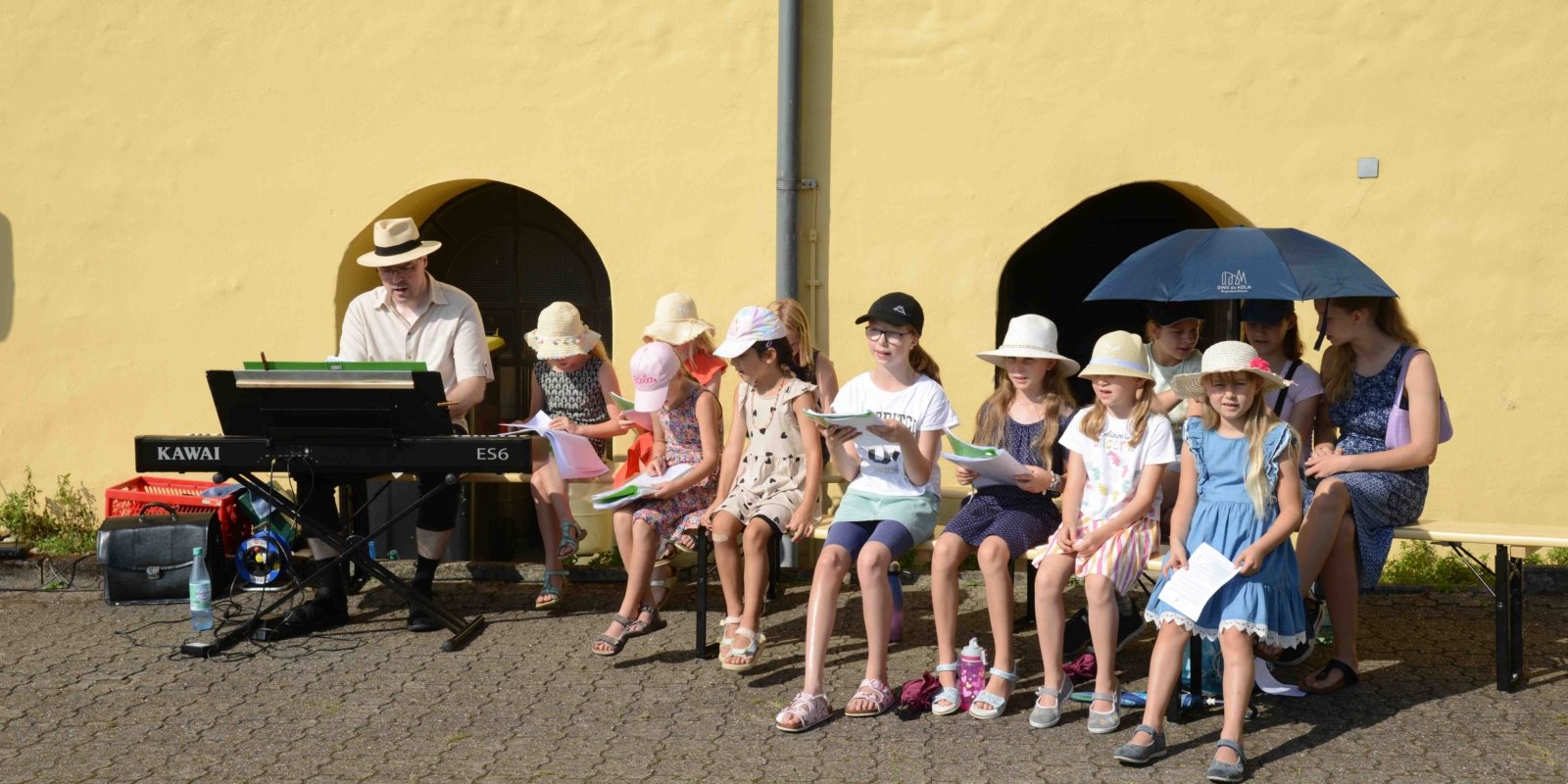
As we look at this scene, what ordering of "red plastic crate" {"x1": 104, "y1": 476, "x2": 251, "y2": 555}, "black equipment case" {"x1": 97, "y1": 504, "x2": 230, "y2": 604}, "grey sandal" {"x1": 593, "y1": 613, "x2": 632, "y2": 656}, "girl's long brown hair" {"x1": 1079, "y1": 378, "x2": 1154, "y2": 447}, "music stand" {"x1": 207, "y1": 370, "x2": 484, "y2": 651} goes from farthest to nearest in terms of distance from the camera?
"red plastic crate" {"x1": 104, "y1": 476, "x2": 251, "y2": 555}
"black equipment case" {"x1": 97, "y1": 504, "x2": 230, "y2": 604}
"grey sandal" {"x1": 593, "y1": 613, "x2": 632, "y2": 656}
"music stand" {"x1": 207, "y1": 370, "x2": 484, "y2": 651}
"girl's long brown hair" {"x1": 1079, "y1": 378, "x2": 1154, "y2": 447}

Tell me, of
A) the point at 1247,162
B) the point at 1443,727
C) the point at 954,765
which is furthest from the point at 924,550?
the point at 1247,162

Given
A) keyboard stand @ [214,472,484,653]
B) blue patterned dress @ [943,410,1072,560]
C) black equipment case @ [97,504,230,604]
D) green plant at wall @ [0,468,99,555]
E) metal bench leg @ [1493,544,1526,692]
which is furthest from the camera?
green plant at wall @ [0,468,99,555]

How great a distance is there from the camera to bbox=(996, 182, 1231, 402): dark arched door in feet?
26.7

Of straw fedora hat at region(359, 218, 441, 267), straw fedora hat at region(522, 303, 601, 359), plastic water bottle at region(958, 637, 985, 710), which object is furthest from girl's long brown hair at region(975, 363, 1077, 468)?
straw fedora hat at region(359, 218, 441, 267)

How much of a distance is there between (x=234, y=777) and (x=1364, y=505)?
397 cm

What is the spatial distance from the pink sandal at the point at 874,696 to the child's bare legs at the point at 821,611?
0.17 m

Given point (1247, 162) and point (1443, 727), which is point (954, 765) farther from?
point (1247, 162)

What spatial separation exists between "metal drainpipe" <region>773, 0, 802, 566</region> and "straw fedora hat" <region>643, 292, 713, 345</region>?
616 mm

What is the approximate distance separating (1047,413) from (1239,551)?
101cm

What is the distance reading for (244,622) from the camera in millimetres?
6633

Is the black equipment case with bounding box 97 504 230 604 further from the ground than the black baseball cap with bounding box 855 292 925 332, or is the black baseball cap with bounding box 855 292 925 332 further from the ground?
the black baseball cap with bounding box 855 292 925 332

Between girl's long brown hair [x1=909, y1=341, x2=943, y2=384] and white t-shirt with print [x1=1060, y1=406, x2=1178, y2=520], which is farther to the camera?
girl's long brown hair [x1=909, y1=341, x2=943, y2=384]

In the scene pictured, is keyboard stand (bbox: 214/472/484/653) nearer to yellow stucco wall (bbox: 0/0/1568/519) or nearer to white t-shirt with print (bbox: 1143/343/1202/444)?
yellow stucco wall (bbox: 0/0/1568/519)

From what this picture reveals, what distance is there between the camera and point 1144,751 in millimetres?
4750
